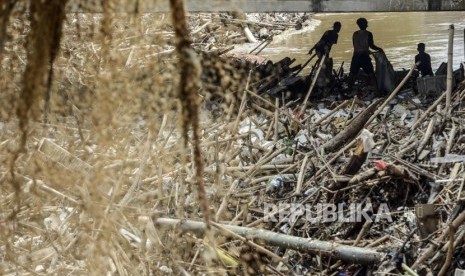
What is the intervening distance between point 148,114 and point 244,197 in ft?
6.98

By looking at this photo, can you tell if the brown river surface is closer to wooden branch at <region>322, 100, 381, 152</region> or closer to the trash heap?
wooden branch at <region>322, 100, 381, 152</region>

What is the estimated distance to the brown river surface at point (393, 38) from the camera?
14461 mm

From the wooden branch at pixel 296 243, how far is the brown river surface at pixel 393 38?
27.0ft

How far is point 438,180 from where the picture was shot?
4.89 metres

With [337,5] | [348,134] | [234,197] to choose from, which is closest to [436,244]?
[234,197]

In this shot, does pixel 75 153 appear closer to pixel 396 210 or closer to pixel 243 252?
pixel 243 252

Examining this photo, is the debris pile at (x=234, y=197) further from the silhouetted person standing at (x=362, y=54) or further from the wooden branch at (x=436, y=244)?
the silhouetted person standing at (x=362, y=54)

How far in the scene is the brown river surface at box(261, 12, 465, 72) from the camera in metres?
14.5

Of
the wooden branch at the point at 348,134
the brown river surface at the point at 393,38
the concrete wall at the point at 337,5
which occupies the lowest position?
the brown river surface at the point at 393,38

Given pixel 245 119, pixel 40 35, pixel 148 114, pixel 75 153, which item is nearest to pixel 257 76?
pixel 245 119

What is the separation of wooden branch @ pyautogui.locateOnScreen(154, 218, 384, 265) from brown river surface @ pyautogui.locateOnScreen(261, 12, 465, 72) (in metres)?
8.23

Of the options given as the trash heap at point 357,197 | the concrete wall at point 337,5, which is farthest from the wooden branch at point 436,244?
the concrete wall at point 337,5

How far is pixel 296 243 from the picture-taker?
474cm

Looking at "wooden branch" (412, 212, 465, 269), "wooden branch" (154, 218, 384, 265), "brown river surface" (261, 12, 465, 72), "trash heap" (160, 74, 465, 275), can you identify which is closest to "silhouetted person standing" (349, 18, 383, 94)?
"brown river surface" (261, 12, 465, 72)
